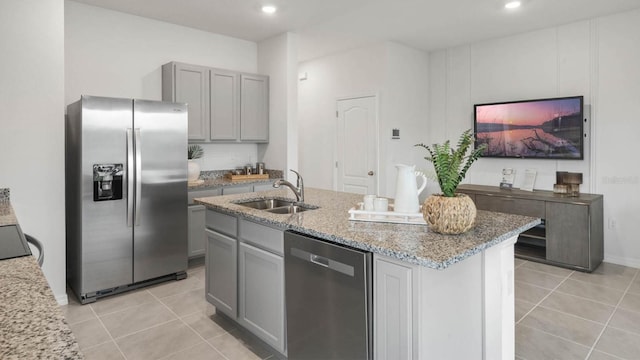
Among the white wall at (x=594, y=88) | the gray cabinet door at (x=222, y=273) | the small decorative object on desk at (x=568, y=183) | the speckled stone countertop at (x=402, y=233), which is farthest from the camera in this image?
the small decorative object on desk at (x=568, y=183)

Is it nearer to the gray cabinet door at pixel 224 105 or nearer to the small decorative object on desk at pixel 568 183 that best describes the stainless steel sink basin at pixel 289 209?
the gray cabinet door at pixel 224 105

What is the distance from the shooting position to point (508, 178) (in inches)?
193

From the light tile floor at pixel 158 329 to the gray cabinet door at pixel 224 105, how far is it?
1.91 m

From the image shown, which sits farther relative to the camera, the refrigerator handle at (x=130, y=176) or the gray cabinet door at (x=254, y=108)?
the gray cabinet door at (x=254, y=108)

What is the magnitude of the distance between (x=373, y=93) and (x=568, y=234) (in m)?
2.84

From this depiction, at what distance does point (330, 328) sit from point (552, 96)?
13.7 ft

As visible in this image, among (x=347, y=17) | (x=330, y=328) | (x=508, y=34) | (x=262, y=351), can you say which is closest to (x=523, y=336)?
(x=330, y=328)

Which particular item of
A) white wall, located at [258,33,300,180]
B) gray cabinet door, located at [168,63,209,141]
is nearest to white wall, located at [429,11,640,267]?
white wall, located at [258,33,300,180]

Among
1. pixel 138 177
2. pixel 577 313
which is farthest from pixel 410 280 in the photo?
pixel 138 177

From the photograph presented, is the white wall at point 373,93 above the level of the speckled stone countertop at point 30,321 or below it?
above

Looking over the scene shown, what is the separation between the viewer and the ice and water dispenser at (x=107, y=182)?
325 cm

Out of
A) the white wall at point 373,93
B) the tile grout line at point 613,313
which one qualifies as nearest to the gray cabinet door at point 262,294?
the tile grout line at point 613,313

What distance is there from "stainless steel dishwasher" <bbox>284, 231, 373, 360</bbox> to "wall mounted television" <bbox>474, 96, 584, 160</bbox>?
3477 mm

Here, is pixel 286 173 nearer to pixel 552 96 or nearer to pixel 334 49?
pixel 334 49
